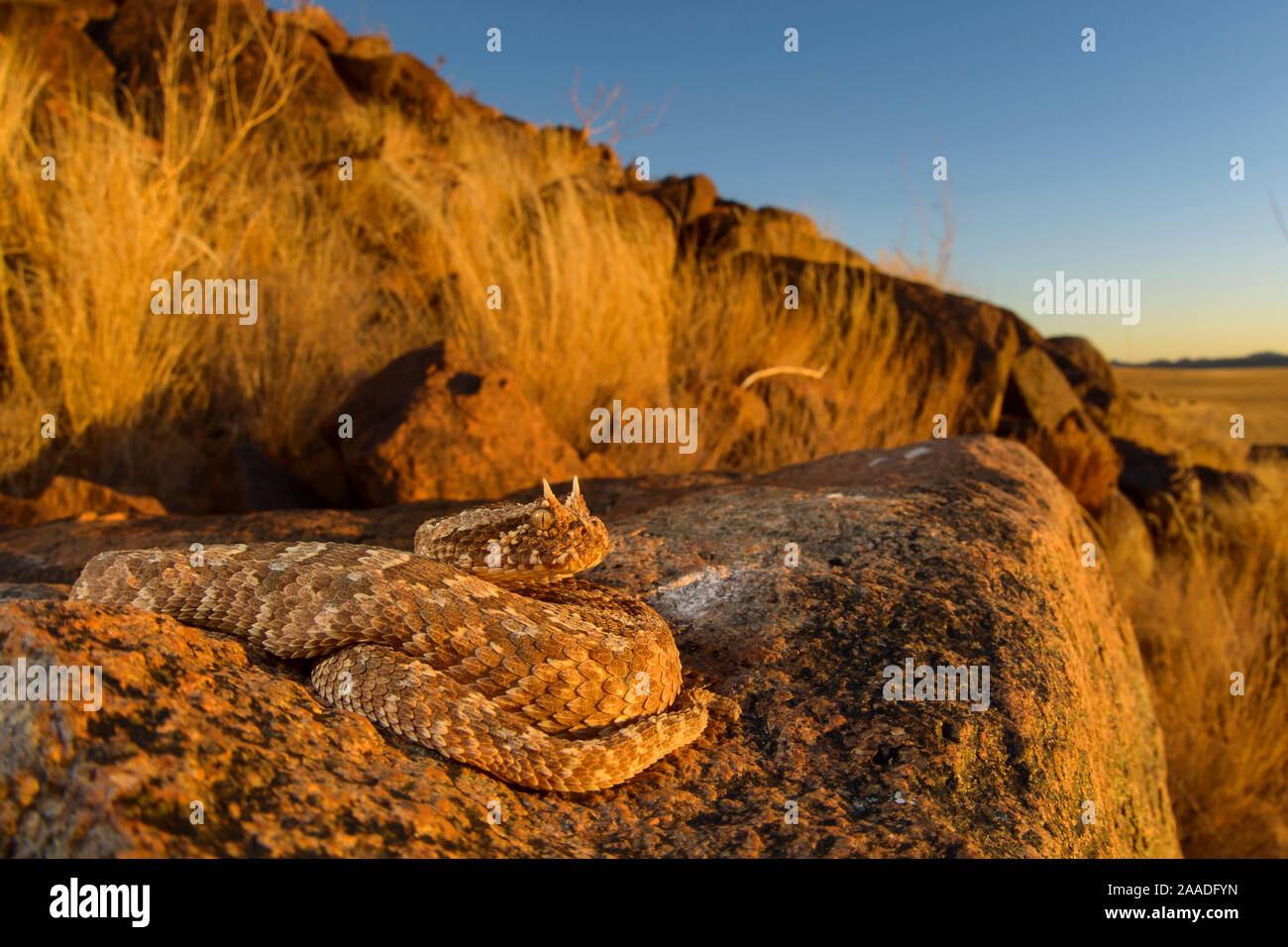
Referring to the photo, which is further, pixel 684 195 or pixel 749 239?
pixel 684 195

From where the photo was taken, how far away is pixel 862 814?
2871mm

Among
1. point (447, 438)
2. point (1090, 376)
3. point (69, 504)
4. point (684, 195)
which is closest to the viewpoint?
point (69, 504)

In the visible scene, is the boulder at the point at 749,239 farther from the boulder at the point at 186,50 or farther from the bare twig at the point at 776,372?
the boulder at the point at 186,50

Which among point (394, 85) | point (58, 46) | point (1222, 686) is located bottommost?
point (1222, 686)

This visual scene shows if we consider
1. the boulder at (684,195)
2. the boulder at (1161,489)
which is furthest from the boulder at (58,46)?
the boulder at (1161,489)

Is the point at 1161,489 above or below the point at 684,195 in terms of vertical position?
below

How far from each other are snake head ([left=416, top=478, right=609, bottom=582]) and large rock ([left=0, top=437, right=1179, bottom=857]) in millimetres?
716

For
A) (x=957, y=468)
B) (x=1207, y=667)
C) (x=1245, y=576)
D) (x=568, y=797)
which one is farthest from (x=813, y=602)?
(x=1245, y=576)

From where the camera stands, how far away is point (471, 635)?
9.62 ft

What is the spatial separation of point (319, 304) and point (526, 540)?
8212 mm

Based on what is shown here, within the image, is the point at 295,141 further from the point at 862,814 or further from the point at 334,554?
the point at 862,814

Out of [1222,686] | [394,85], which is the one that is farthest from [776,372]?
[394,85]

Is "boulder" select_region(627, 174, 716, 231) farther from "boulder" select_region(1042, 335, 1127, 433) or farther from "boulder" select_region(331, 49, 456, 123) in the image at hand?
"boulder" select_region(1042, 335, 1127, 433)

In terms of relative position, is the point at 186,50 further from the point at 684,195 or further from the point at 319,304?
the point at 319,304
